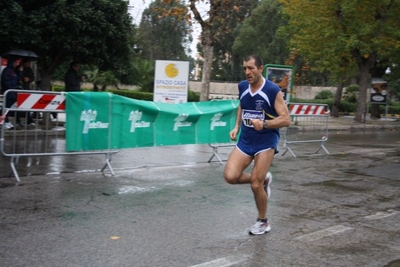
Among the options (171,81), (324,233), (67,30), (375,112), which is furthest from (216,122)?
(375,112)

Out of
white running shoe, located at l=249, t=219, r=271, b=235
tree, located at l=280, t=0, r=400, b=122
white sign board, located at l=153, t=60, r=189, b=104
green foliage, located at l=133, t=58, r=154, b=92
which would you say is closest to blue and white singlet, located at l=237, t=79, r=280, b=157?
white running shoe, located at l=249, t=219, r=271, b=235

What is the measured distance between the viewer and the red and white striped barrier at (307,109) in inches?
565

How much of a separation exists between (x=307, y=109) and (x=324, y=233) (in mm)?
8325

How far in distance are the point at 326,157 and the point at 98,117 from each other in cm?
640

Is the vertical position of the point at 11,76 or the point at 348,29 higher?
the point at 348,29

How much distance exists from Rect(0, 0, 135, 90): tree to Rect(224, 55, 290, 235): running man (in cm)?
1008

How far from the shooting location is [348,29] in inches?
1059

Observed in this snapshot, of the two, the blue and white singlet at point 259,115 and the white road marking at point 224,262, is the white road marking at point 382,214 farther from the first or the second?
the white road marking at point 224,262

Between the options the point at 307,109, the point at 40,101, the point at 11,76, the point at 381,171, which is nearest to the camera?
the point at 40,101

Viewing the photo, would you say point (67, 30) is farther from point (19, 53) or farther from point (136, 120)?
point (136, 120)

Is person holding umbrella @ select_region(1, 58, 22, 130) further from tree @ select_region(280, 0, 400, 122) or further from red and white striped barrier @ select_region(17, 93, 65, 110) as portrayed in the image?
tree @ select_region(280, 0, 400, 122)

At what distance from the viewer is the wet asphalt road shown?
5.57 meters

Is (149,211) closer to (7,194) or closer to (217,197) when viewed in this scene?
(217,197)

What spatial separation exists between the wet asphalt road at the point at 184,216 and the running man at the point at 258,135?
1.64 feet
